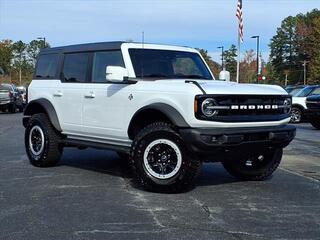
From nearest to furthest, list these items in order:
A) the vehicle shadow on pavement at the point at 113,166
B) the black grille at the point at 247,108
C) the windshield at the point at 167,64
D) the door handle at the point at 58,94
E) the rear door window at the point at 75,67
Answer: the black grille at the point at 247,108
the windshield at the point at 167,64
the vehicle shadow on pavement at the point at 113,166
the rear door window at the point at 75,67
the door handle at the point at 58,94

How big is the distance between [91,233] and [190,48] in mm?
4658

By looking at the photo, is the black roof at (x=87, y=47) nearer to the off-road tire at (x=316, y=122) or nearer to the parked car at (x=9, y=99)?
the off-road tire at (x=316, y=122)

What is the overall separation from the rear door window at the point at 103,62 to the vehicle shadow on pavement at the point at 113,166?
155cm

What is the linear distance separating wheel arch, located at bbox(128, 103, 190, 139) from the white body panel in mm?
56

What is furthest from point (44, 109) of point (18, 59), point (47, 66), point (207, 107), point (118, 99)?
point (18, 59)

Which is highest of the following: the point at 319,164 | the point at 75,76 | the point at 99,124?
the point at 75,76

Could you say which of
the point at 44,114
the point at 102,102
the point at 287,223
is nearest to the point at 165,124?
the point at 102,102

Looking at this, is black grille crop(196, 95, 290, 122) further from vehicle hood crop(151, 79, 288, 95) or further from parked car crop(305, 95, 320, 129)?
parked car crop(305, 95, 320, 129)

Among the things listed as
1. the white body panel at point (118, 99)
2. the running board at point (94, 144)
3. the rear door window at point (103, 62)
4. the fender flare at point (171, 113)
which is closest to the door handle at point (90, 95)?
the white body panel at point (118, 99)

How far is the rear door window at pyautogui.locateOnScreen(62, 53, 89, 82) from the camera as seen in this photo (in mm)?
8805

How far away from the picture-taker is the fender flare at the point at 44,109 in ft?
29.8

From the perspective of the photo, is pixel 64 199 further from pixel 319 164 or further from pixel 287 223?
pixel 319 164

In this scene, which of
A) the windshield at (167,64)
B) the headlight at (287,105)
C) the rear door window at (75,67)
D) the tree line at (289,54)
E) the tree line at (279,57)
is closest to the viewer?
the headlight at (287,105)

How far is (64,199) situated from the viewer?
6.80 m
